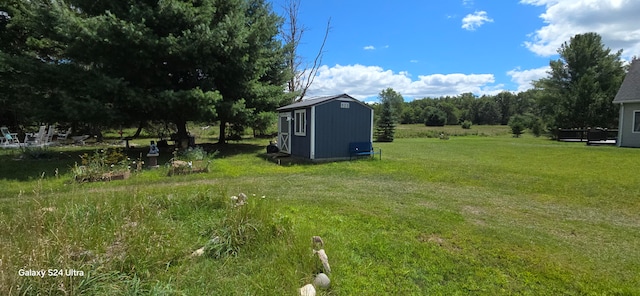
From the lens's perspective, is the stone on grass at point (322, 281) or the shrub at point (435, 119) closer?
the stone on grass at point (322, 281)

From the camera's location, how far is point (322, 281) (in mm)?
2543

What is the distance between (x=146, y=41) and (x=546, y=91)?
32891mm

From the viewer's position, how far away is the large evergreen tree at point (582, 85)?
2102 centimetres

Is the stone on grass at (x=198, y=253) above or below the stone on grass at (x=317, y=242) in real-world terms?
below

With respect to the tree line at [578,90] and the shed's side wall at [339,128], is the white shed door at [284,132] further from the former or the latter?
the tree line at [578,90]

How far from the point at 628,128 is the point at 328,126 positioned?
52.3 feet

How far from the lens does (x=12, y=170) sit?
7812 millimetres

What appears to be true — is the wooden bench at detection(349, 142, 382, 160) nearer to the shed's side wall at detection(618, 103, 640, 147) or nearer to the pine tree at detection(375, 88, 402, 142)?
the pine tree at detection(375, 88, 402, 142)

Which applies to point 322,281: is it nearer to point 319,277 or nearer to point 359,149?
point 319,277

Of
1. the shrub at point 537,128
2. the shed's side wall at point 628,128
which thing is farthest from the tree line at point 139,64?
the shrub at point 537,128

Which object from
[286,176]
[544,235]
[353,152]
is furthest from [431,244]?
[353,152]

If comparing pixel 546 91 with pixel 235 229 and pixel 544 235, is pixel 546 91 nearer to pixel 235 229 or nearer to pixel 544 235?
pixel 544 235

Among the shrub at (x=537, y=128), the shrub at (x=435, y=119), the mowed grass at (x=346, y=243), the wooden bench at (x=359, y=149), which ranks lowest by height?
the mowed grass at (x=346, y=243)

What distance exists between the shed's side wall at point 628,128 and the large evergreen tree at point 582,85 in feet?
21.3
